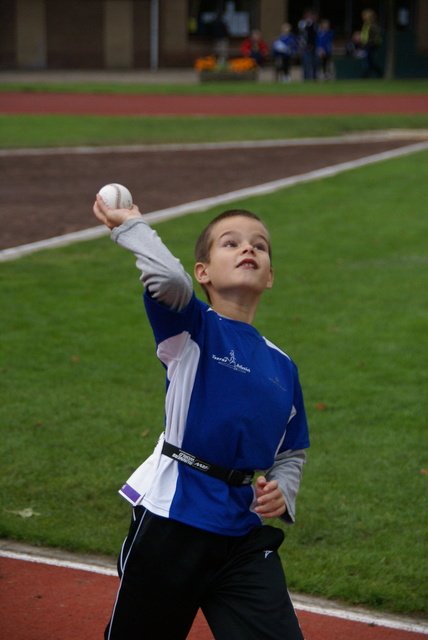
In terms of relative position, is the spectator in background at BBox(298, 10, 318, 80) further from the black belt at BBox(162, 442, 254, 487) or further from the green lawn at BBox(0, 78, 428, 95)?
the black belt at BBox(162, 442, 254, 487)

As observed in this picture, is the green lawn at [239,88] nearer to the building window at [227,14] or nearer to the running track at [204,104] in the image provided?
the running track at [204,104]

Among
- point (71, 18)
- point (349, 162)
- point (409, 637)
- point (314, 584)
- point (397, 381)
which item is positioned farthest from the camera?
point (71, 18)

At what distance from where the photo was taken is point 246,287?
3012 mm

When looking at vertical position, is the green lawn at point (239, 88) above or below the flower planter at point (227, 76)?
below

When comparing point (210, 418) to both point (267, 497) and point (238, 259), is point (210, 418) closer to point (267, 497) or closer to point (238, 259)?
point (267, 497)

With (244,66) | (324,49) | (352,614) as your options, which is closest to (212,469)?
(352,614)

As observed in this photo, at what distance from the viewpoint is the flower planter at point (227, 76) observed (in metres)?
38.1

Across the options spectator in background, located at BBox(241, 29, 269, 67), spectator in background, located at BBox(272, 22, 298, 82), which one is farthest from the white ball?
spectator in background, located at BBox(241, 29, 269, 67)

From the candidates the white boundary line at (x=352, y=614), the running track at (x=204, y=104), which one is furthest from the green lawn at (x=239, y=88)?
the white boundary line at (x=352, y=614)

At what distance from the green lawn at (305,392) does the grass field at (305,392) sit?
0.04 ft

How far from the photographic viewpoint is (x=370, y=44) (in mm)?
40125

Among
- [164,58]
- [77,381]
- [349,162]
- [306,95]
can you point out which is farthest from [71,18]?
[77,381]

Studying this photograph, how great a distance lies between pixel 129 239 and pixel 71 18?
46.9 metres

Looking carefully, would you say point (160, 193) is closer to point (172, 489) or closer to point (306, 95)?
point (172, 489)
